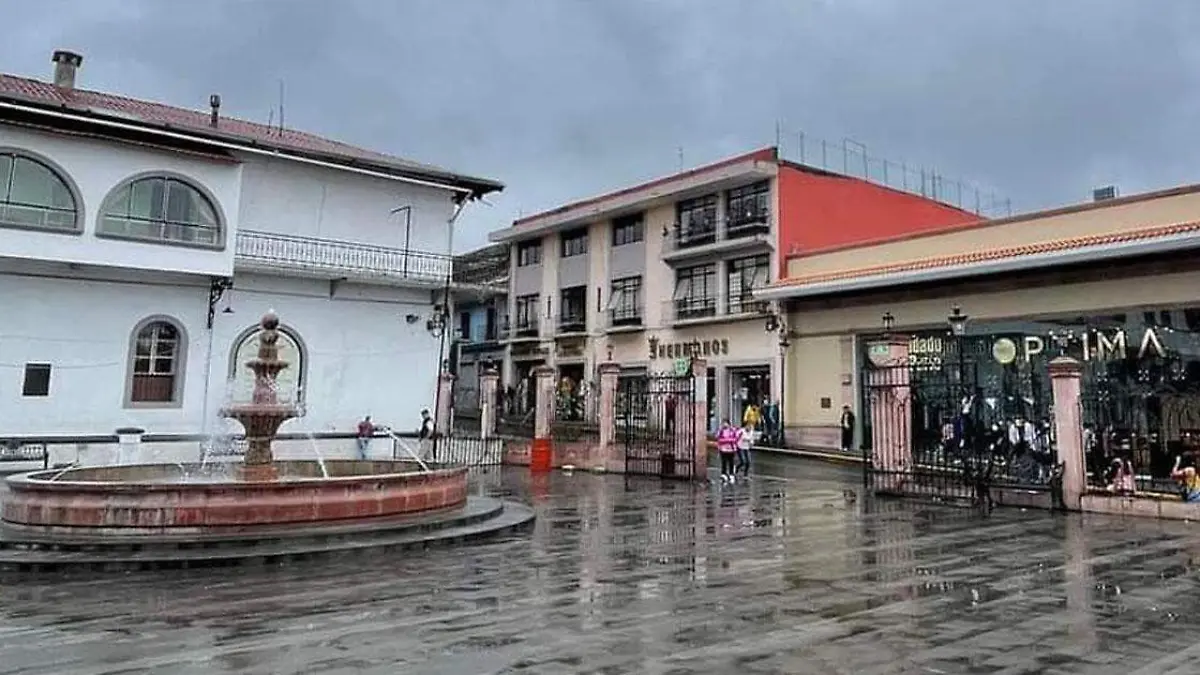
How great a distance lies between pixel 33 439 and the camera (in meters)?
18.0

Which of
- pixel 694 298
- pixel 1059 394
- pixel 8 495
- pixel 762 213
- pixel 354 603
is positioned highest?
pixel 762 213

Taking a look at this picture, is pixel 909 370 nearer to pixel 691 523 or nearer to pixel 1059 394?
pixel 1059 394

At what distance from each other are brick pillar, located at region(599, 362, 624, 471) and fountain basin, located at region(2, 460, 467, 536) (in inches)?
415

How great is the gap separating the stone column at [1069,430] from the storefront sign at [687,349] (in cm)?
1639

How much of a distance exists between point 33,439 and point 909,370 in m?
17.4

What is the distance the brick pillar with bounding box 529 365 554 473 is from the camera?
875 inches

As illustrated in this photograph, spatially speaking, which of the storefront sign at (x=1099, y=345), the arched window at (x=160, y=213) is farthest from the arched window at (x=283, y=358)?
the storefront sign at (x=1099, y=345)

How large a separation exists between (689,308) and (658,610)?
25674mm

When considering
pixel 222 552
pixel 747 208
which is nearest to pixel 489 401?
pixel 747 208

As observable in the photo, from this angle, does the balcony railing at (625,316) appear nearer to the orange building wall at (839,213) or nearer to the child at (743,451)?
the orange building wall at (839,213)

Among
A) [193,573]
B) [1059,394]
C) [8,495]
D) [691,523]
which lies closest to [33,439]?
[8,495]

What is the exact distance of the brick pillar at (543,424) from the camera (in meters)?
22.2

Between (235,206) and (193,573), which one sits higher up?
(235,206)

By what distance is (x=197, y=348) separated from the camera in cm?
2059
